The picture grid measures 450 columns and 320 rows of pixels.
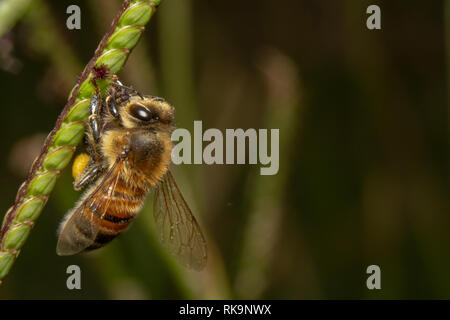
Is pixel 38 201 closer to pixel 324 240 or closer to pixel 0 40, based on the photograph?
pixel 0 40

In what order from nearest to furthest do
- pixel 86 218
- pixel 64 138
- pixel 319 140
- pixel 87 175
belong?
pixel 64 138
pixel 86 218
pixel 87 175
pixel 319 140

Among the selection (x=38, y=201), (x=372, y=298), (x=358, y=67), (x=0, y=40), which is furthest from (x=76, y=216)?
(x=358, y=67)

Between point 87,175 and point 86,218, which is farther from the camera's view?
point 87,175

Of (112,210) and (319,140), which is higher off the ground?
(319,140)

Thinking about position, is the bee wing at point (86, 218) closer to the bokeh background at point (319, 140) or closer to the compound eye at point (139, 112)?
the compound eye at point (139, 112)

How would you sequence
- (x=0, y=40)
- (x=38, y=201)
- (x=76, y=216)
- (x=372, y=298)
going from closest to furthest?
(x=38, y=201) → (x=76, y=216) → (x=0, y=40) → (x=372, y=298)

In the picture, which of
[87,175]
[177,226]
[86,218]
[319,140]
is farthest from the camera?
[319,140]

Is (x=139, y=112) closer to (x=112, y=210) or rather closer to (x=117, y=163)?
(x=117, y=163)

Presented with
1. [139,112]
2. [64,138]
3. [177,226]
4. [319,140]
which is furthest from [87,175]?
[319,140]
